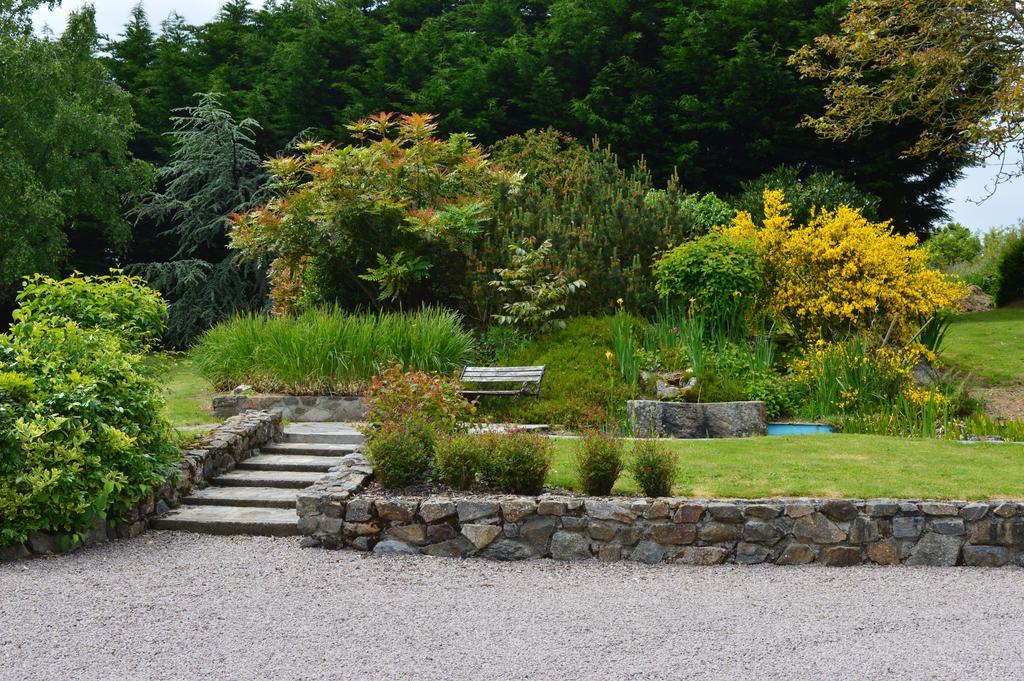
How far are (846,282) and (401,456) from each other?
754 cm

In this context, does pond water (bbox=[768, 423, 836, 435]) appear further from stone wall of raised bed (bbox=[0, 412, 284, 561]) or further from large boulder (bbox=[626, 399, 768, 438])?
stone wall of raised bed (bbox=[0, 412, 284, 561])

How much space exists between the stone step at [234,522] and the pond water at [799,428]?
5.40 meters

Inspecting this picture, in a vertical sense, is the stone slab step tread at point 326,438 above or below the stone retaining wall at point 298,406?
below

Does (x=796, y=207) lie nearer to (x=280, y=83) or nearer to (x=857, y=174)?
(x=857, y=174)

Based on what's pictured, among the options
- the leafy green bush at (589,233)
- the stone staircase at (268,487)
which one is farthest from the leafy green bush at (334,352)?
the leafy green bush at (589,233)

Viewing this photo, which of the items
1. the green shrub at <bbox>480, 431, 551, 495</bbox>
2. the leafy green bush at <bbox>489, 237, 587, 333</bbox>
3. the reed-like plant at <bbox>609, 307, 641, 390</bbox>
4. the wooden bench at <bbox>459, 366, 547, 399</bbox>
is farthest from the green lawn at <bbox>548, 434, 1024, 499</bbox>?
the leafy green bush at <bbox>489, 237, 587, 333</bbox>

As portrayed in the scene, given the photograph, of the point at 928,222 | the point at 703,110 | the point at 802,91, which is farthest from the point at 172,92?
the point at 928,222

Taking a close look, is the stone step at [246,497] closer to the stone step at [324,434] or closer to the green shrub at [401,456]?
the green shrub at [401,456]

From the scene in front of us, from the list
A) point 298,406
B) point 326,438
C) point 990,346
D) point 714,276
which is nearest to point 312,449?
point 326,438

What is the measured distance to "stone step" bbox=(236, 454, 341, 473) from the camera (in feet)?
27.6

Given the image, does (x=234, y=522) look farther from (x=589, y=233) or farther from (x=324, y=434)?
(x=589, y=233)

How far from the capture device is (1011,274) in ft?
65.2

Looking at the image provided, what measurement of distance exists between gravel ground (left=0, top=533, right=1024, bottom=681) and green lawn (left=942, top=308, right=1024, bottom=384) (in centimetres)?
835

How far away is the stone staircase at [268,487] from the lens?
7.09 m
